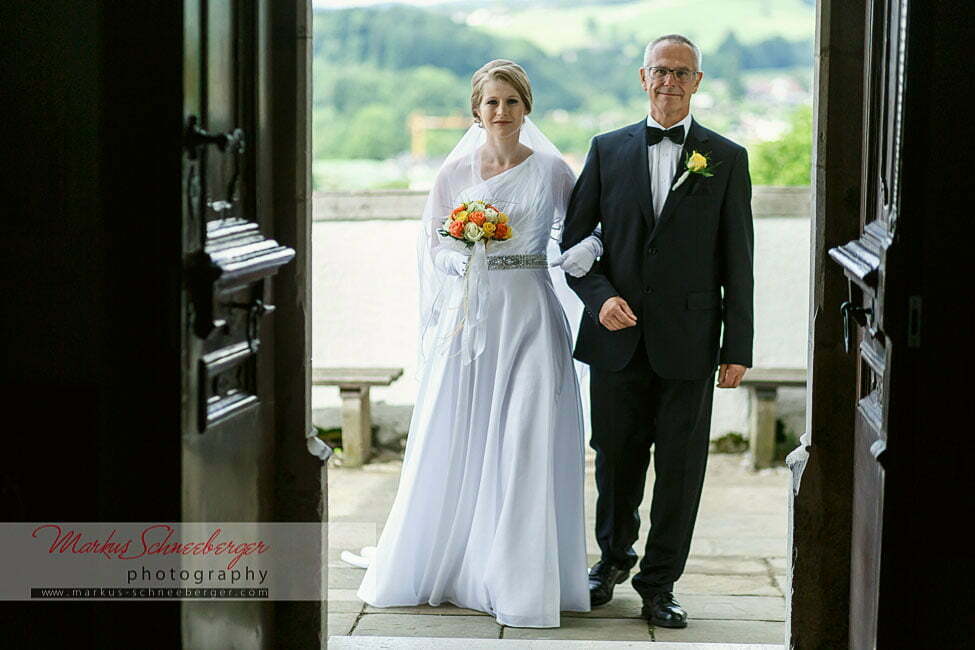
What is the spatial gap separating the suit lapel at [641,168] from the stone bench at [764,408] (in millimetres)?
2974

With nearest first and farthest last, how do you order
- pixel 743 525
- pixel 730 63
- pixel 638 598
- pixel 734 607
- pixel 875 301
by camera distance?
pixel 875 301 < pixel 734 607 < pixel 638 598 < pixel 743 525 < pixel 730 63

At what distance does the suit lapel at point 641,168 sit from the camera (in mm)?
3965

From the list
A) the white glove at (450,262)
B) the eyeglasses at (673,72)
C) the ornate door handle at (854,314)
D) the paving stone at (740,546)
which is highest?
the eyeglasses at (673,72)

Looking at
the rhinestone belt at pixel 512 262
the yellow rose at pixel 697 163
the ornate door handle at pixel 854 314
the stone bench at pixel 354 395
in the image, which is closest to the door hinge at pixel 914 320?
the ornate door handle at pixel 854 314

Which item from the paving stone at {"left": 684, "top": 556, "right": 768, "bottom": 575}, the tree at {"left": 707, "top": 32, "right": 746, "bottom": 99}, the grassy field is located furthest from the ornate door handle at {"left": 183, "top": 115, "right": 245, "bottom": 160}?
the grassy field

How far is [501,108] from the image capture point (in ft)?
13.7

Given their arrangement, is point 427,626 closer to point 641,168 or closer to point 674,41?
point 641,168

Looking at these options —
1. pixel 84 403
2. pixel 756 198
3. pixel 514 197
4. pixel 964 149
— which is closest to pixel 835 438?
pixel 964 149

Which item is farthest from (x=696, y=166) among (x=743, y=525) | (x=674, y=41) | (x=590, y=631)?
(x=743, y=525)

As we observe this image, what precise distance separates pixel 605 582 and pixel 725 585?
1.89ft

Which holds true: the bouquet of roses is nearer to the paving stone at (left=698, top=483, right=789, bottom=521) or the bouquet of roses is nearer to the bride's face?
the bride's face

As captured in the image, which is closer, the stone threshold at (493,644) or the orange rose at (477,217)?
the stone threshold at (493,644)

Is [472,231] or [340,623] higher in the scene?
[472,231]

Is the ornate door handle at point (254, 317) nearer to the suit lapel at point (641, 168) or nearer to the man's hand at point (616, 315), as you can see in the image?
the man's hand at point (616, 315)
